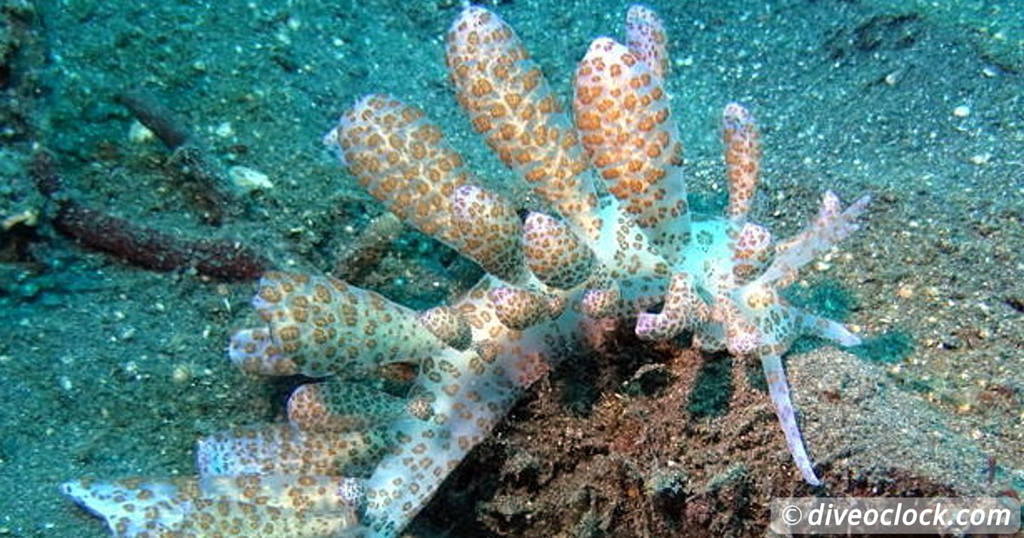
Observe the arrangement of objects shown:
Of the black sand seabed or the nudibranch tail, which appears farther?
the black sand seabed

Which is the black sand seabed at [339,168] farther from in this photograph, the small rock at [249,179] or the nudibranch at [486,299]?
the nudibranch at [486,299]

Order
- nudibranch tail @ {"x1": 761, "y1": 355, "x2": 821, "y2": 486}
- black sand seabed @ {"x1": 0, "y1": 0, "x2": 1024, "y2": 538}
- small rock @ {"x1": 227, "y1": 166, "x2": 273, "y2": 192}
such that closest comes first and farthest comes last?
nudibranch tail @ {"x1": 761, "y1": 355, "x2": 821, "y2": 486}, black sand seabed @ {"x1": 0, "y1": 0, "x2": 1024, "y2": 538}, small rock @ {"x1": 227, "y1": 166, "x2": 273, "y2": 192}

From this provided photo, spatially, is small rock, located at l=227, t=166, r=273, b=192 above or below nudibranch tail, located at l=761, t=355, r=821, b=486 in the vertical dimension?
below

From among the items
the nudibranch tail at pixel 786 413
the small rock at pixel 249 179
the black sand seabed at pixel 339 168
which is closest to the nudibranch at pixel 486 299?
the nudibranch tail at pixel 786 413

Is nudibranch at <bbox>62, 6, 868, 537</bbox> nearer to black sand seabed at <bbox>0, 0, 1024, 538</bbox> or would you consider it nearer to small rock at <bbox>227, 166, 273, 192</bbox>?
black sand seabed at <bbox>0, 0, 1024, 538</bbox>

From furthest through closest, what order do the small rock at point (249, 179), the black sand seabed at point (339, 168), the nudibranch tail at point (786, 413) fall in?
the small rock at point (249, 179) → the black sand seabed at point (339, 168) → the nudibranch tail at point (786, 413)

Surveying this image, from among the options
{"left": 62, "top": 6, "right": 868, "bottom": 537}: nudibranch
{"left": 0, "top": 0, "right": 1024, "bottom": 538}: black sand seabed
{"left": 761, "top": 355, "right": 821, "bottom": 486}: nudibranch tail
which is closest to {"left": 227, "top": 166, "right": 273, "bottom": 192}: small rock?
{"left": 0, "top": 0, "right": 1024, "bottom": 538}: black sand seabed

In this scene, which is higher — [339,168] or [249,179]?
[339,168]

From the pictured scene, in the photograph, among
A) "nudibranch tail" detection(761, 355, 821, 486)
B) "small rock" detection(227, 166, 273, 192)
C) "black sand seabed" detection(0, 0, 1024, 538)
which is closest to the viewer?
"nudibranch tail" detection(761, 355, 821, 486)

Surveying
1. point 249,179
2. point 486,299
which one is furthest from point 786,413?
point 249,179

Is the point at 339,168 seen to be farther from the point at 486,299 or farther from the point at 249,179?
the point at 486,299
